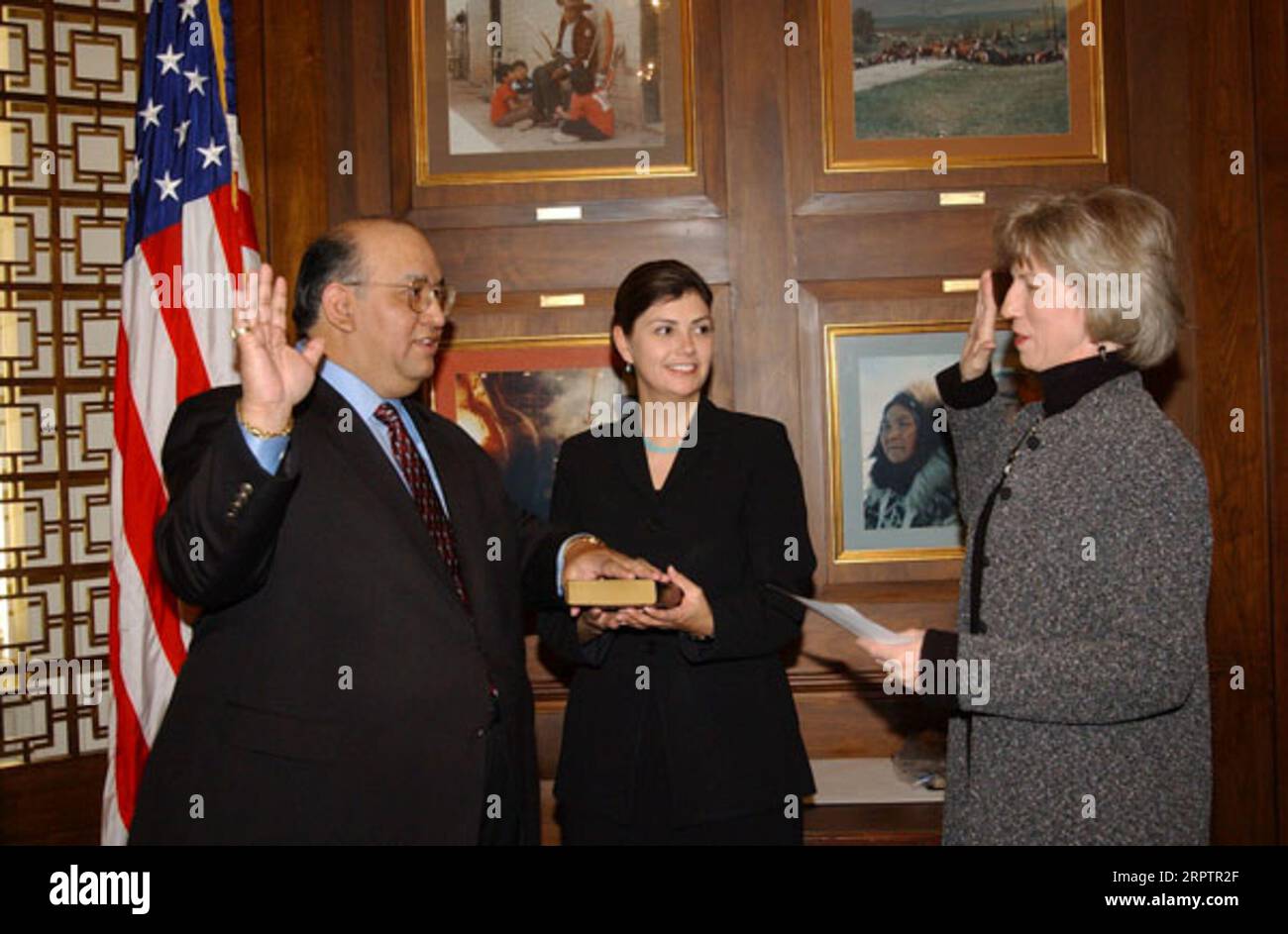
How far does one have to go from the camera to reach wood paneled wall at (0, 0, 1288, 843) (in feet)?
12.6

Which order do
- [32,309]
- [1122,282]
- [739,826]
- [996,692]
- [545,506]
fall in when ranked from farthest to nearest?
[545,506], [32,309], [739,826], [1122,282], [996,692]

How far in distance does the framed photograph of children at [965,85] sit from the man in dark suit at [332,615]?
1927 millimetres

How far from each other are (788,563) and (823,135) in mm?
1639

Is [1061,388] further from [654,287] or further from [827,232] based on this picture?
[827,232]

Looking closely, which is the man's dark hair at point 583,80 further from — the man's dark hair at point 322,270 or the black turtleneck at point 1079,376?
the black turtleneck at point 1079,376

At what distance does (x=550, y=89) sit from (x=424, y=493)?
190 centimetres

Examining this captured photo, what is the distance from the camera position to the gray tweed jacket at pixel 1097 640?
196 cm

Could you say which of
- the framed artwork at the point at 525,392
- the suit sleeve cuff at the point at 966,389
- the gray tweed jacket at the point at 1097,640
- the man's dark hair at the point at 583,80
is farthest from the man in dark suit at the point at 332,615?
the man's dark hair at the point at 583,80

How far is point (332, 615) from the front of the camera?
2205mm

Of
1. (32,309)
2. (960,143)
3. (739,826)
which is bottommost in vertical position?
(739,826)

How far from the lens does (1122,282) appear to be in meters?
2.12

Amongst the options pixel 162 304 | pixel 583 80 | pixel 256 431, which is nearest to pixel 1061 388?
pixel 256 431
